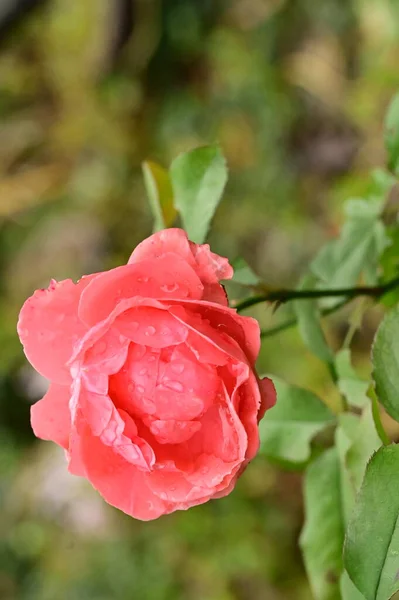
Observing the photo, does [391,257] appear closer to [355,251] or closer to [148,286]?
[355,251]

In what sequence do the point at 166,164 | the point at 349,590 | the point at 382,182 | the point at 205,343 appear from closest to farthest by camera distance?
1. the point at 205,343
2. the point at 349,590
3. the point at 382,182
4. the point at 166,164

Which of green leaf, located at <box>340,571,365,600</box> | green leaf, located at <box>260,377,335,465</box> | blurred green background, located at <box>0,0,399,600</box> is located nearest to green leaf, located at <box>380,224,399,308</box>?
green leaf, located at <box>260,377,335,465</box>

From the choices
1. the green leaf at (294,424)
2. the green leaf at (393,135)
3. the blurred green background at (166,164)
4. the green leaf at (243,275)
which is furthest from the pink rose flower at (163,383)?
the blurred green background at (166,164)

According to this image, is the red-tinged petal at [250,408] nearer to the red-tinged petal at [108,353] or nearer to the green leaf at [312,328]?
the red-tinged petal at [108,353]

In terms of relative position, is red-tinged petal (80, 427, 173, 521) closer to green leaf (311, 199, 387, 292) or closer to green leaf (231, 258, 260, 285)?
green leaf (231, 258, 260, 285)

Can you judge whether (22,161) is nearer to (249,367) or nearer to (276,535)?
(276,535)

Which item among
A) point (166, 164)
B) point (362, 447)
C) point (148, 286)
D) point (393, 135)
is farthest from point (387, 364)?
point (166, 164)
